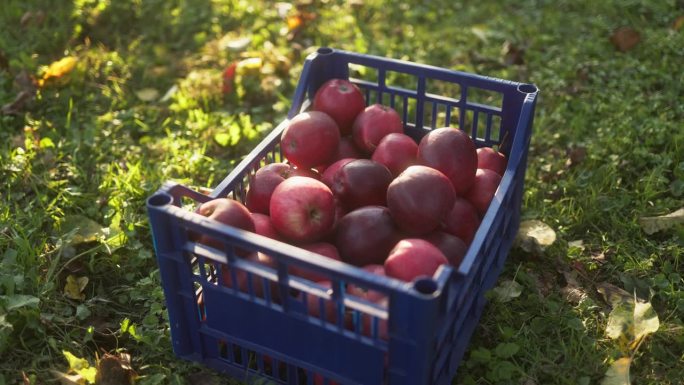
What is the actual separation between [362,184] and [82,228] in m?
1.22

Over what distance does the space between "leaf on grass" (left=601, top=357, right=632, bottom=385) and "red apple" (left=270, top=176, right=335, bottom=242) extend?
0.98 meters

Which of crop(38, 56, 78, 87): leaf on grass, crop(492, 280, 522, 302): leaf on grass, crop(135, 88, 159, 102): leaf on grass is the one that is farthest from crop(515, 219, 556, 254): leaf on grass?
crop(38, 56, 78, 87): leaf on grass

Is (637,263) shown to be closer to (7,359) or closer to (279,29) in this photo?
(7,359)

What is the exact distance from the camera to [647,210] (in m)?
2.95

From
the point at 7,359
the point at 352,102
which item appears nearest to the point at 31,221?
the point at 7,359

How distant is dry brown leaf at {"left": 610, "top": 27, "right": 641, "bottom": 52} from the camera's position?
13.5ft

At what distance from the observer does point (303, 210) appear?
2.19 metres

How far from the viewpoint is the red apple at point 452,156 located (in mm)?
2393

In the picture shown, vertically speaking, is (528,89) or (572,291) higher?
(528,89)

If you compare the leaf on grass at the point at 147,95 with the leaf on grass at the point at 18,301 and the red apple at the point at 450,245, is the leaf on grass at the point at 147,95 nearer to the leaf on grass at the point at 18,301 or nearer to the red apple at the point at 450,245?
the leaf on grass at the point at 18,301

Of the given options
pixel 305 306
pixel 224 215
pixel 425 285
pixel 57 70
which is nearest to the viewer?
pixel 425 285

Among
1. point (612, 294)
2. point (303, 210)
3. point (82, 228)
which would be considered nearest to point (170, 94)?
point (82, 228)

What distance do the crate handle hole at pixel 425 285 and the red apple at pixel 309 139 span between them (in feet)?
3.14

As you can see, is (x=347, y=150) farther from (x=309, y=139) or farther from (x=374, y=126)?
(x=309, y=139)
